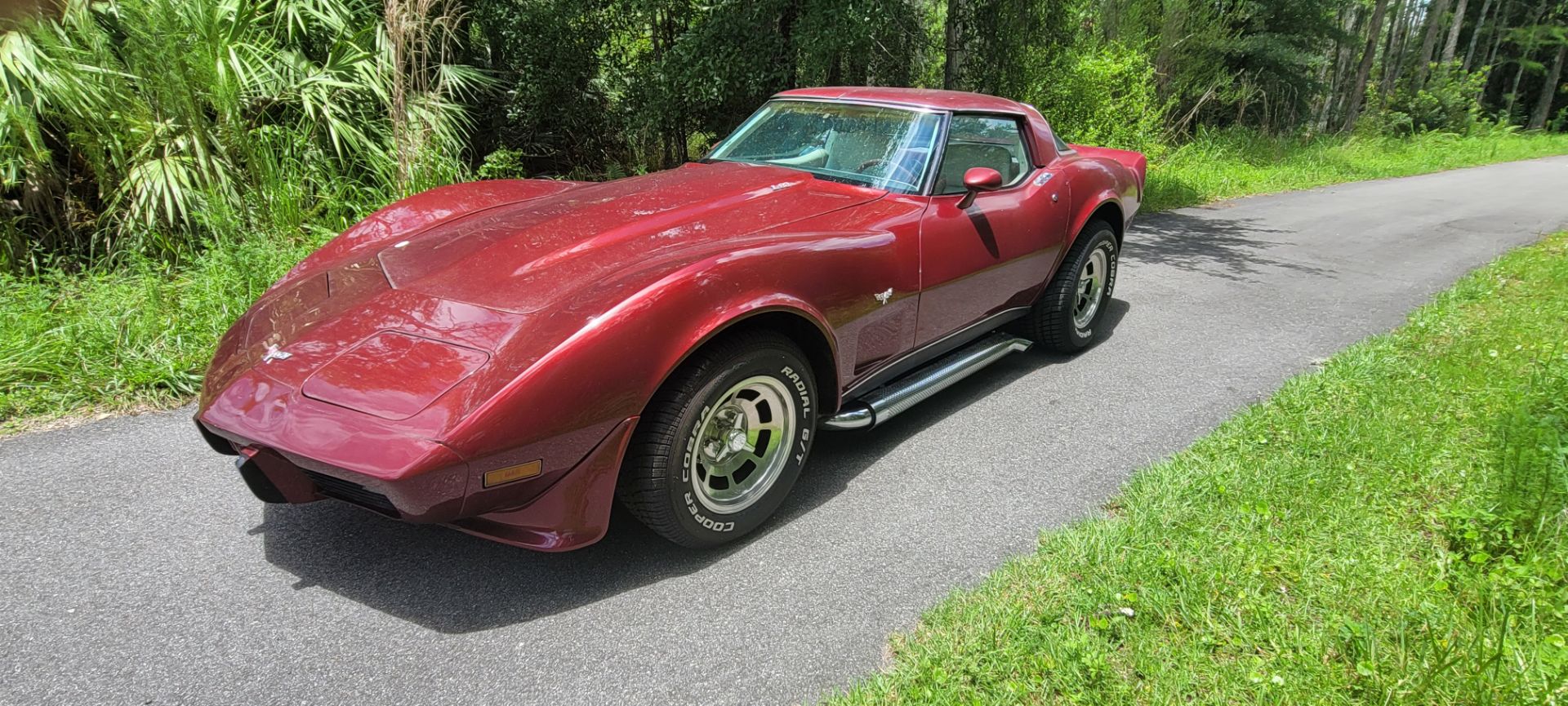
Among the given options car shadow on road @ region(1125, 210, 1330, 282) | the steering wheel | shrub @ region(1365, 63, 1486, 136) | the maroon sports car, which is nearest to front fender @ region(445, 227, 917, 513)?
the maroon sports car

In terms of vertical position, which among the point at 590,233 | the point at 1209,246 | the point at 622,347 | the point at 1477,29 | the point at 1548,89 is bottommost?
the point at 1548,89

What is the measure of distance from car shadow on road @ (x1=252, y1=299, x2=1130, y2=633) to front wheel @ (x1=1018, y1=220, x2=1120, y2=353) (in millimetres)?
1889

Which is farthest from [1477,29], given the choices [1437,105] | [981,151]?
[981,151]

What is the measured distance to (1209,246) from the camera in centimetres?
756

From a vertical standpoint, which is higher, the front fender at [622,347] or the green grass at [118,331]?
the front fender at [622,347]

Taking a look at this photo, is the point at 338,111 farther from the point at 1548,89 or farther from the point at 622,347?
the point at 1548,89

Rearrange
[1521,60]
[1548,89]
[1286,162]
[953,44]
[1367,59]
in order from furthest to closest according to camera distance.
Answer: [1548,89] → [1521,60] → [1367,59] → [1286,162] → [953,44]

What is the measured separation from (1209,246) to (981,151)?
4.72 m

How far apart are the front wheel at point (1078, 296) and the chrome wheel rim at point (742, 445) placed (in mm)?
2038

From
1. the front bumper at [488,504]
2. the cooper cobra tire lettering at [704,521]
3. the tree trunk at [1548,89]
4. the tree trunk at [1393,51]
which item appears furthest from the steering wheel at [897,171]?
the tree trunk at [1548,89]

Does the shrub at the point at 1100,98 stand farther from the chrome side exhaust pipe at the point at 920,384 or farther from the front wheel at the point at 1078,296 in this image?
the chrome side exhaust pipe at the point at 920,384

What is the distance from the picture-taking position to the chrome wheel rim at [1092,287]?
443 cm

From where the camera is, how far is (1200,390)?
4000mm

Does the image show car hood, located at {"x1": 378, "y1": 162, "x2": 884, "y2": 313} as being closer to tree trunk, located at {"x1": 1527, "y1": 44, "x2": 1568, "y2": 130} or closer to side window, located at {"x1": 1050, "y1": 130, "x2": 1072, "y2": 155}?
side window, located at {"x1": 1050, "y1": 130, "x2": 1072, "y2": 155}
